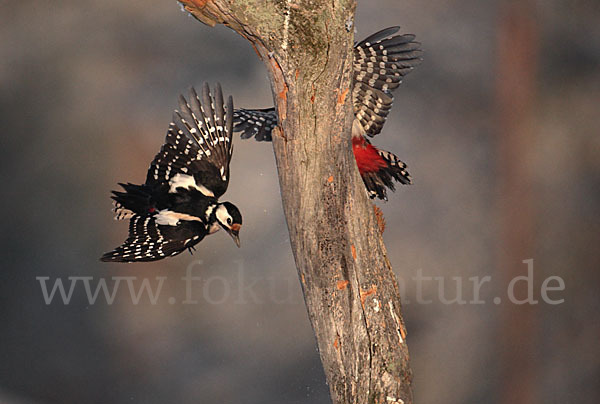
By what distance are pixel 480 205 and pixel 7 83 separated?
2.21 m

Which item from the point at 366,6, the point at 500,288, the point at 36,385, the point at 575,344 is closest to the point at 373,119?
the point at 366,6

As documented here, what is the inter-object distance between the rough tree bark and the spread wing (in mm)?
385

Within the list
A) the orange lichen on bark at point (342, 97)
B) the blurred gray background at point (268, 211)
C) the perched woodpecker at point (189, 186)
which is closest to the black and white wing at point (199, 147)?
the perched woodpecker at point (189, 186)

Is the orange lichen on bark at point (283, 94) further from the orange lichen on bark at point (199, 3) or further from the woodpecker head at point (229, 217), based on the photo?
the woodpecker head at point (229, 217)

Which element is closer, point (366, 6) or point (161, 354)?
point (366, 6)

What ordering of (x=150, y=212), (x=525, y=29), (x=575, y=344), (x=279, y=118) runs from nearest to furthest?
(x=279, y=118)
(x=150, y=212)
(x=525, y=29)
(x=575, y=344)

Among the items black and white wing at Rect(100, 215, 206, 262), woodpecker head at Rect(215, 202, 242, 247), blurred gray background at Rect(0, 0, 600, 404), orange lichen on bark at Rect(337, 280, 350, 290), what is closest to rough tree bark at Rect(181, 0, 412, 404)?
orange lichen on bark at Rect(337, 280, 350, 290)

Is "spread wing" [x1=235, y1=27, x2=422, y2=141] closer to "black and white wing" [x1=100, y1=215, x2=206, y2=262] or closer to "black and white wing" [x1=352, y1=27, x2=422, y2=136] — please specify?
"black and white wing" [x1=352, y1=27, x2=422, y2=136]

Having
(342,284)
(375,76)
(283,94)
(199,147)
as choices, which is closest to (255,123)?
(199,147)

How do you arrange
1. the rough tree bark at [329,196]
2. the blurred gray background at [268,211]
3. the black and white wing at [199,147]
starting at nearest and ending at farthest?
the rough tree bark at [329,196], the black and white wing at [199,147], the blurred gray background at [268,211]

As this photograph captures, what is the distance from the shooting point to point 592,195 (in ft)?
9.97

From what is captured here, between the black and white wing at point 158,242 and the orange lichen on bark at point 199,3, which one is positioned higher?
the orange lichen on bark at point 199,3

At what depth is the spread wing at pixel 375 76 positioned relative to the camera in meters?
1.84

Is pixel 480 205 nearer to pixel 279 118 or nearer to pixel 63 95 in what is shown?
pixel 279 118
